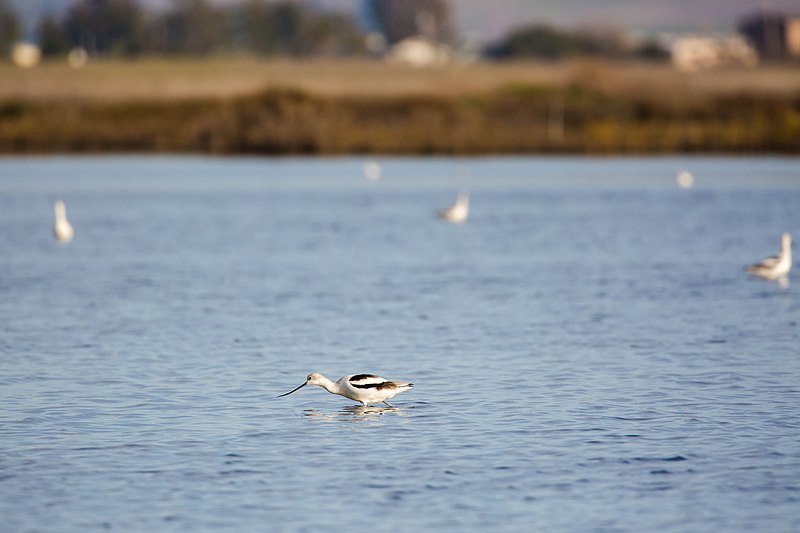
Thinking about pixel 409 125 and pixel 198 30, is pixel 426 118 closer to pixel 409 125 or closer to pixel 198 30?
pixel 409 125

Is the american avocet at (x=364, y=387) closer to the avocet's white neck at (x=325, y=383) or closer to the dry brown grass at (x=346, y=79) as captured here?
the avocet's white neck at (x=325, y=383)

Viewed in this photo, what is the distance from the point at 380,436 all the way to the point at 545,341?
5620 mm

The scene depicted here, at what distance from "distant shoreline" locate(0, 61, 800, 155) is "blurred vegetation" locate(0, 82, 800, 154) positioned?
68mm

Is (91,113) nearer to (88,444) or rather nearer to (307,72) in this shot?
(307,72)

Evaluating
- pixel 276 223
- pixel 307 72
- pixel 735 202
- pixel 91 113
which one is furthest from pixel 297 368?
pixel 307 72

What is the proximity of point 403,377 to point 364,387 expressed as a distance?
1983 millimetres

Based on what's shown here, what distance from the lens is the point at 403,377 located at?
1535 centimetres

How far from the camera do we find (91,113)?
230 feet

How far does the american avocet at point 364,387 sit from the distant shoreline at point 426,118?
158ft

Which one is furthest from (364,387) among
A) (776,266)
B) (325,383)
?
(776,266)

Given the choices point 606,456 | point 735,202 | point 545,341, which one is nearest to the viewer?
point 606,456

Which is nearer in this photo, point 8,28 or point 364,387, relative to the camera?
point 364,387

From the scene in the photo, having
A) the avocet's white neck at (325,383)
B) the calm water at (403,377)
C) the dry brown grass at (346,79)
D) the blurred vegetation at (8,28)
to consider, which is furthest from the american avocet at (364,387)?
the blurred vegetation at (8,28)

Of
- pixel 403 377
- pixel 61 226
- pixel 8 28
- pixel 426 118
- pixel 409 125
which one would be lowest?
pixel 403 377
